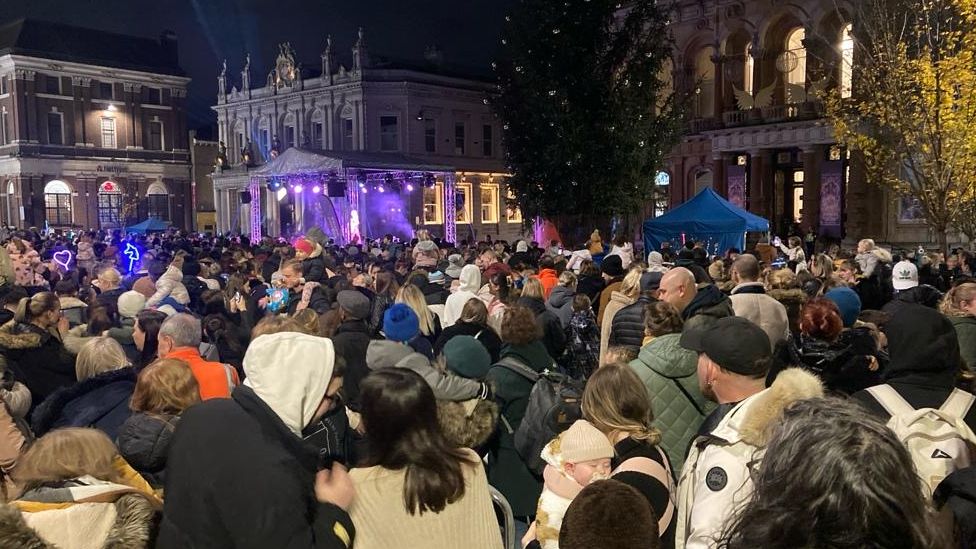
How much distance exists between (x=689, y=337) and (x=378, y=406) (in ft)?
6.40

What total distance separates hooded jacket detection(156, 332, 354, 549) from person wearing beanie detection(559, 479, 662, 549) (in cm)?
79

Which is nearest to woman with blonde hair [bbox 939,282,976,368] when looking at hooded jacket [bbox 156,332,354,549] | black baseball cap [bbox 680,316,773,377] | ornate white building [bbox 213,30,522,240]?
black baseball cap [bbox 680,316,773,377]

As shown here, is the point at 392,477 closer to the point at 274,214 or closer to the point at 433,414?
the point at 433,414

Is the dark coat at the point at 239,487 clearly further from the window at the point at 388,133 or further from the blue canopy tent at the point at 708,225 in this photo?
the window at the point at 388,133

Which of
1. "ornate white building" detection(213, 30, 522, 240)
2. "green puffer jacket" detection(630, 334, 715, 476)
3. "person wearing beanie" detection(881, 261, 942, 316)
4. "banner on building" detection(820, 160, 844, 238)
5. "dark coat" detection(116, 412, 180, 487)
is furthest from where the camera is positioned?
"ornate white building" detection(213, 30, 522, 240)

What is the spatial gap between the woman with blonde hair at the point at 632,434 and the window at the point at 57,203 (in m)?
56.7

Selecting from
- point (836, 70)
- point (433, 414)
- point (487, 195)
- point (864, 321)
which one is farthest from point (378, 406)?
point (487, 195)

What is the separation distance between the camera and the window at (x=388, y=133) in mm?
44188

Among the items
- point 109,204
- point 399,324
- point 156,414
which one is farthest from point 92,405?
point 109,204

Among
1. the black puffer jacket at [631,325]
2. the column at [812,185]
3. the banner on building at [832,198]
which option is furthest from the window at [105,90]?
the black puffer jacket at [631,325]

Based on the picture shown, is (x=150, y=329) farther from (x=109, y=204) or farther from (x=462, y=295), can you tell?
(x=109, y=204)

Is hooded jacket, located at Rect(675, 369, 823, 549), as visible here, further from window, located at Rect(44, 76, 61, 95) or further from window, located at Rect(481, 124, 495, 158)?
window, located at Rect(44, 76, 61, 95)

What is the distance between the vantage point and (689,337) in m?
4.00

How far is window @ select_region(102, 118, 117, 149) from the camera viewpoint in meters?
54.1
